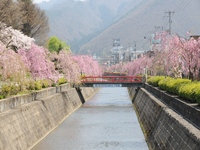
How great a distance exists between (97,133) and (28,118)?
8.77 m

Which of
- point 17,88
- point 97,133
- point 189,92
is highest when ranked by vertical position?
point 189,92

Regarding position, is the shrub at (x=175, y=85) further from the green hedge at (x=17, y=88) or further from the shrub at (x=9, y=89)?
the shrub at (x=9, y=89)

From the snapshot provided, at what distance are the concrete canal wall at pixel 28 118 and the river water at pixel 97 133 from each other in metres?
0.88

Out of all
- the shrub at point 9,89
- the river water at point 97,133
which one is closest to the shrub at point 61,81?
the river water at point 97,133

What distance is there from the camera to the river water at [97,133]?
36.4m

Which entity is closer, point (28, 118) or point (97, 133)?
point (28, 118)

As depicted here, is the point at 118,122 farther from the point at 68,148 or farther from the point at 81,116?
Result: the point at 68,148

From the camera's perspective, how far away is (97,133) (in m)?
44.1

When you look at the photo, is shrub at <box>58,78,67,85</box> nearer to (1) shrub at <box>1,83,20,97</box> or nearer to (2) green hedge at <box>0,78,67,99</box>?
(2) green hedge at <box>0,78,67,99</box>

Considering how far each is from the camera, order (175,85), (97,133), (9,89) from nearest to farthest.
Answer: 1. (9,89)
2. (175,85)
3. (97,133)

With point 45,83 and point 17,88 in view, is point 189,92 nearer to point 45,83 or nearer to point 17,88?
point 17,88

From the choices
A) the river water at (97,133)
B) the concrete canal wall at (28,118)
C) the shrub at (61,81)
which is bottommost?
the river water at (97,133)

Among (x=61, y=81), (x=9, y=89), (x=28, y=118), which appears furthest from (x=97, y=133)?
(x=61, y=81)

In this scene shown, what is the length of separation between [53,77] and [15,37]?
21642 mm
